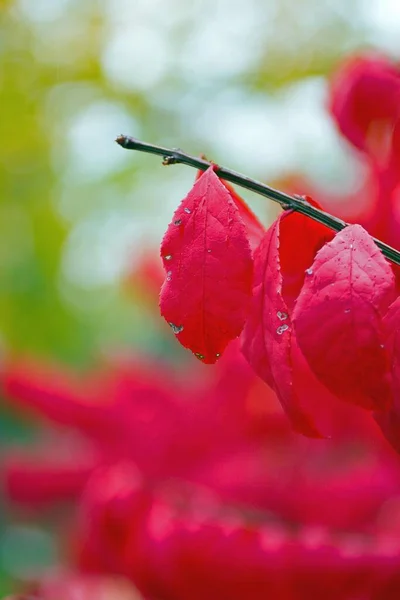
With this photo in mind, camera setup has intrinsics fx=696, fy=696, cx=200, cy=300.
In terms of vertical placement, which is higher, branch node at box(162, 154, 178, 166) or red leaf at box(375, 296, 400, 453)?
branch node at box(162, 154, 178, 166)

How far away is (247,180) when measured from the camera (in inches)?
22.4

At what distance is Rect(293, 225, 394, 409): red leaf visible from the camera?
1.60ft

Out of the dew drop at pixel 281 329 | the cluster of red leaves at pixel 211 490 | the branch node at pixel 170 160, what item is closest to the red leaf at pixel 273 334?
the dew drop at pixel 281 329

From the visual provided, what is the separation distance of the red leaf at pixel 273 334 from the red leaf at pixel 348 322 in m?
0.02

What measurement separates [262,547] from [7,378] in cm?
87

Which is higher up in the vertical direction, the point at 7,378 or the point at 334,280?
the point at 7,378

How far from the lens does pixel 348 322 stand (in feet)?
1.60

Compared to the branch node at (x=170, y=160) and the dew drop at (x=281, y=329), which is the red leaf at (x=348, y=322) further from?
the branch node at (x=170, y=160)

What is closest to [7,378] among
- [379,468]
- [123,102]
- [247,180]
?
[379,468]

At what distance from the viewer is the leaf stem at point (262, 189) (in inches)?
21.8

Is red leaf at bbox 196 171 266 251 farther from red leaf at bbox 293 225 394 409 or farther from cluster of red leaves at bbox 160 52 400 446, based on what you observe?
red leaf at bbox 293 225 394 409

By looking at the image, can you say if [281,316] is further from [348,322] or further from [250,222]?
[250,222]

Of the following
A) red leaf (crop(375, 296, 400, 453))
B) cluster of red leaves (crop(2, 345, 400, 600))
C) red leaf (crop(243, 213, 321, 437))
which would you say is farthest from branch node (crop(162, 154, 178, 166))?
cluster of red leaves (crop(2, 345, 400, 600))

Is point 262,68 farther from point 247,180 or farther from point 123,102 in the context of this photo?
point 247,180
